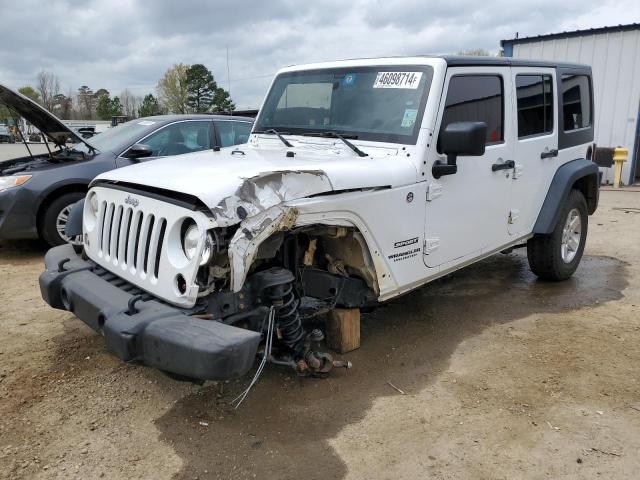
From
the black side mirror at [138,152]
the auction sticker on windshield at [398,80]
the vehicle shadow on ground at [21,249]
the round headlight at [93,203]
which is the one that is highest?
the auction sticker on windshield at [398,80]

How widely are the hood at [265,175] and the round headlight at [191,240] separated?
197 millimetres

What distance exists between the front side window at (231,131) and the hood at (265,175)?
327cm

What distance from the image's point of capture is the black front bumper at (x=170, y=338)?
2305 millimetres

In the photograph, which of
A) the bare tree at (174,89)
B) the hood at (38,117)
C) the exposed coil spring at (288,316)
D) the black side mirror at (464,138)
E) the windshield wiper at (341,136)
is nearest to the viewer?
the exposed coil spring at (288,316)

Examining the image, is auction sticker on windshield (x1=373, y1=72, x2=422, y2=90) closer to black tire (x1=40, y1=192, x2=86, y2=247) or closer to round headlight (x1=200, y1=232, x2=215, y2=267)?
round headlight (x1=200, y1=232, x2=215, y2=267)

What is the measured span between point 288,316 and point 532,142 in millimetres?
2772

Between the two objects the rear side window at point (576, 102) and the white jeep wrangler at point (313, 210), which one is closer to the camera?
the white jeep wrangler at point (313, 210)

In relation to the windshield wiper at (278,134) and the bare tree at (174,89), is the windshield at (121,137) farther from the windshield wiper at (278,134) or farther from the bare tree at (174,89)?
the bare tree at (174,89)

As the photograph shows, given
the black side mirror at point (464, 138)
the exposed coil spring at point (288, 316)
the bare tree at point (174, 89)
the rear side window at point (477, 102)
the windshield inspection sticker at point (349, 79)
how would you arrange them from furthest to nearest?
the bare tree at point (174, 89), the windshield inspection sticker at point (349, 79), the rear side window at point (477, 102), the black side mirror at point (464, 138), the exposed coil spring at point (288, 316)

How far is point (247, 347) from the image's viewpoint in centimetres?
236

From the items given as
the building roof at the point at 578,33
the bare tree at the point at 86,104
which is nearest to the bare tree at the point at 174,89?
the bare tree at the point at 86,104

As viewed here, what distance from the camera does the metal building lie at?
39.5 feet

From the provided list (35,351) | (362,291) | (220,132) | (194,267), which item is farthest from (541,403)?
(220,132)

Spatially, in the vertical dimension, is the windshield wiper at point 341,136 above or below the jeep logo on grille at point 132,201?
above
